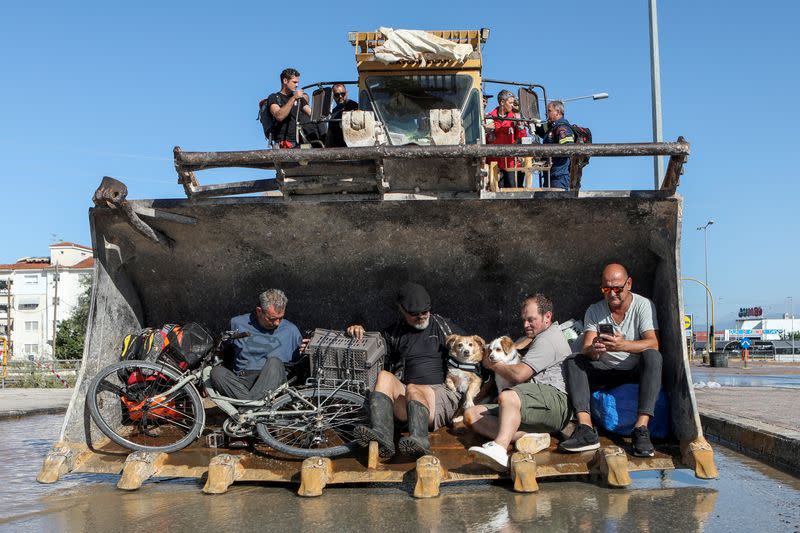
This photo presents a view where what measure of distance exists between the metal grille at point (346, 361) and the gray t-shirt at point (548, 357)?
1.15 m

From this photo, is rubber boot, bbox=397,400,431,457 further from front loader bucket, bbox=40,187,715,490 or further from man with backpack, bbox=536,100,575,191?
man with backpack, bbox=536,100,575,191

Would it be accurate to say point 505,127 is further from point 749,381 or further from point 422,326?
point 749,381

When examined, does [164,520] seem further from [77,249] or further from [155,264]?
[77,249]

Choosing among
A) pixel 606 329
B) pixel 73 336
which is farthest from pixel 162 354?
pixel 73 336

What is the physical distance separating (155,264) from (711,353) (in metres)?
32.4

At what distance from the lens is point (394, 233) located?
6.89 meters

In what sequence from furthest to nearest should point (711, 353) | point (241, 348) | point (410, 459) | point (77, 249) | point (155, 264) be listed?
point (77, 249)
point (711, 353)
point (155, 264)
point (241, 348)
point (410, 459)

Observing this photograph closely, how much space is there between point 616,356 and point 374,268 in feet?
7.57

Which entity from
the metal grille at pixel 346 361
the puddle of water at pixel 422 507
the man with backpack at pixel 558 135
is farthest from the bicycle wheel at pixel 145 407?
the man with backpack at pixel 558 135

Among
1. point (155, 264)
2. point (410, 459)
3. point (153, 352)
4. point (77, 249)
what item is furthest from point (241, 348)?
point (77, 249)

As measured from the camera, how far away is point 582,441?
5.57 m

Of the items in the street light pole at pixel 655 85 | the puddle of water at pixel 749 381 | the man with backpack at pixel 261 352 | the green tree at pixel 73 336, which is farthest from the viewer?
the green tree at pixel 73 336

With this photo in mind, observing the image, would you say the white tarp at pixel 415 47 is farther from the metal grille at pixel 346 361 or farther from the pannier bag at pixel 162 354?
the pannier bag at pixel 162 354

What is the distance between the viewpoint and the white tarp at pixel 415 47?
340 inches
